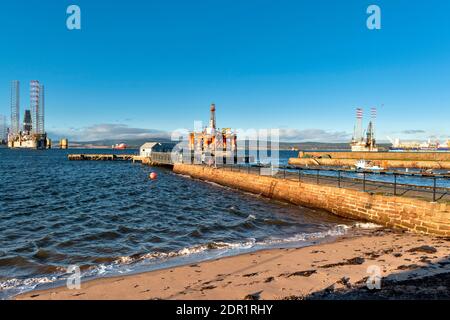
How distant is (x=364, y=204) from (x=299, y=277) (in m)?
9.88

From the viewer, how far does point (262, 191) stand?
2723 cm

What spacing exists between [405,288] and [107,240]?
10.8 m

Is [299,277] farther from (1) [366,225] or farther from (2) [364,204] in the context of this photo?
(2) [364,204]

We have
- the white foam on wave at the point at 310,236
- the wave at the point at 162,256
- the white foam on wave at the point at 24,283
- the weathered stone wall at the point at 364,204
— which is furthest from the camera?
the white foam on wave at the point at 310,236

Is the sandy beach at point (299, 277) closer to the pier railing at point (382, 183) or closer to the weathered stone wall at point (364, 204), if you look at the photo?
the weathered stone wall at point (364, 204)

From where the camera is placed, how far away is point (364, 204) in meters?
16.3

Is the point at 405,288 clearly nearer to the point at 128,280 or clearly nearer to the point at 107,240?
the point at 128,280

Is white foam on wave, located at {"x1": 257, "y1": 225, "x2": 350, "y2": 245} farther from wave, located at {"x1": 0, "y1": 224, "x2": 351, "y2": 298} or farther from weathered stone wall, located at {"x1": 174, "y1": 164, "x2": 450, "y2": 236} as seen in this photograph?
weathered stone wall, located at {"x1": 174, "y1": 164, "x2": 450, "y2": 236}

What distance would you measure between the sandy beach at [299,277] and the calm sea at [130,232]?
1.24 metres

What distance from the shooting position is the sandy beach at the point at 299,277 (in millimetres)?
6828

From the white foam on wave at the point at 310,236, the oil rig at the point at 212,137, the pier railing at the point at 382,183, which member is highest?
the oil rig at the point at 212,137

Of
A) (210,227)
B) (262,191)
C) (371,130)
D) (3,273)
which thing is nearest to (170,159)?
(262,191)

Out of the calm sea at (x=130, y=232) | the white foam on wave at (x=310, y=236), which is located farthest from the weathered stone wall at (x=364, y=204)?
the white foam on wave at (x=310, y=236)

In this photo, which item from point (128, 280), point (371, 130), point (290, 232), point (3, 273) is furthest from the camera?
point (371, 130)
